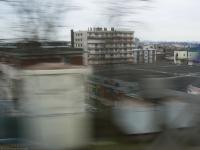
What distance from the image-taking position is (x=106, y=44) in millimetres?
4543

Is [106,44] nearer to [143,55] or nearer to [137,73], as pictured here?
[137,73]

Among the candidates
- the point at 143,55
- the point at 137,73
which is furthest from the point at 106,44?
the point at 143,55

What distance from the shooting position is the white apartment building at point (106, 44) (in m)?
4.50

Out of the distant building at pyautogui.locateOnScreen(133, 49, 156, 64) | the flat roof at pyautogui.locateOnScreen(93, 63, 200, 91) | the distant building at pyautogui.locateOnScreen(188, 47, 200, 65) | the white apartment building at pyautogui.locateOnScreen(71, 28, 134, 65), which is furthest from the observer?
the distant building at pyautogui.locateOnScreen(133, 49, 156, 64)

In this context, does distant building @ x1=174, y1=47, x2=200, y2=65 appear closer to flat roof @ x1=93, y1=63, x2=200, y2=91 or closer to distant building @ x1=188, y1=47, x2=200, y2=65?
distant building @ x1=188, y1=47, x2=200, y2=65

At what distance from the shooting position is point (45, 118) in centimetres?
370

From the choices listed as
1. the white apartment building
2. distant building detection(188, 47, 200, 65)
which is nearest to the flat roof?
the white apartment building

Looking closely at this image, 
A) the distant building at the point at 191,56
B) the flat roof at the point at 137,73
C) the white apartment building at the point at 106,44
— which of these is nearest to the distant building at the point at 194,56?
the distant building at the point at 191,56

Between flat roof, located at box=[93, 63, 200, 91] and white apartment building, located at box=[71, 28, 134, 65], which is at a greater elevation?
white apartment building, located at box=[71, 28, 134, 65]

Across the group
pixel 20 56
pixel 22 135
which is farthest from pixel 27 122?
pixel 20 56

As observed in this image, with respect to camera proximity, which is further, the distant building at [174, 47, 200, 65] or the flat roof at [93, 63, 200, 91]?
the flat roof at [93, 63, 200, 91]

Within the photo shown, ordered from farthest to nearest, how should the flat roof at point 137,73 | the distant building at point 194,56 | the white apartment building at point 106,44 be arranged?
1. the white apartment building at point 106,44
2. the flat roof at point 137,73
3. the distant building at point 194,56

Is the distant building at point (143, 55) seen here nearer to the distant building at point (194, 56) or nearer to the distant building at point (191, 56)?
the distant building at point (191, 56)

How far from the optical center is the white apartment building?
14.8 feet
